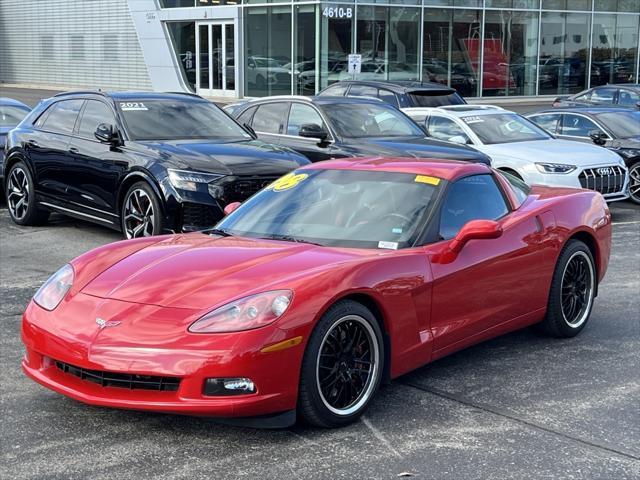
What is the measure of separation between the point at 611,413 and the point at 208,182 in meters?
5.07

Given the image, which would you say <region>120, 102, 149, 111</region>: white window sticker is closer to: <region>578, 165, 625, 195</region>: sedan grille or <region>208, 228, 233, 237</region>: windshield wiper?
<region>208, 228, 233, 237</region>: windshield wiper

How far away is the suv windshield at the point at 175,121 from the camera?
1026cm

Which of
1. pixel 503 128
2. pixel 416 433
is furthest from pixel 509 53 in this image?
pixel 416 433

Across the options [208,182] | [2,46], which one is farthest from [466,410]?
[2,46]

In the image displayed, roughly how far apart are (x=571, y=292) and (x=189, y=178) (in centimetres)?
406

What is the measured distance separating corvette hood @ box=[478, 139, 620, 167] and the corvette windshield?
726 centimetres

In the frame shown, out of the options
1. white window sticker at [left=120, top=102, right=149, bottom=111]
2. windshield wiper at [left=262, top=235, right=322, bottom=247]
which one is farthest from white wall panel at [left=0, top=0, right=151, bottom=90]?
windshield wiper at [left=262, top=235, right=322, bottom=247]

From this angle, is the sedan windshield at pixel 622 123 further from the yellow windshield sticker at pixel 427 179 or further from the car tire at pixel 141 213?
the yellow windshield sticker at pixel 427 179

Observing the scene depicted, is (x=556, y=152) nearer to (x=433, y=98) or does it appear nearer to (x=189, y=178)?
(x=433, y=98)

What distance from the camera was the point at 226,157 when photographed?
9.60m

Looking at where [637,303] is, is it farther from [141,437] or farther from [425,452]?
[141,437]

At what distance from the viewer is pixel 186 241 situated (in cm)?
566

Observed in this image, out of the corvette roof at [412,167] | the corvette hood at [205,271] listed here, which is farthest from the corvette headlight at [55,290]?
the corvette roof at [412,167]

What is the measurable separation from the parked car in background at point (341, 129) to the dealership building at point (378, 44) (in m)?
15.4
